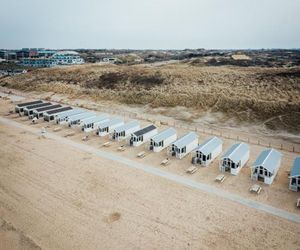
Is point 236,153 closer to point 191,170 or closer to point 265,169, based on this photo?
point 265,169

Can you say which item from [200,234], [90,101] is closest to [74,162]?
[200,234]

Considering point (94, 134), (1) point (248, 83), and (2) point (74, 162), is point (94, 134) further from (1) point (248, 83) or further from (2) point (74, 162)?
(1) point (248, 83)

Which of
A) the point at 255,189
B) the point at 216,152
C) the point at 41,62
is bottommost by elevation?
the point at 255,189

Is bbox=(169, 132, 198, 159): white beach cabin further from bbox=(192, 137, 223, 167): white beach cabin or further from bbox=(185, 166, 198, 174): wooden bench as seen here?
bbox=(185, 166, 198, 174): wooden bench

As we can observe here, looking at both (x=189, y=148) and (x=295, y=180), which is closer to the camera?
(x=295, y=180)

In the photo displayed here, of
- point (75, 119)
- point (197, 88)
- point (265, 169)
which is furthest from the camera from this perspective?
point (197, 88)

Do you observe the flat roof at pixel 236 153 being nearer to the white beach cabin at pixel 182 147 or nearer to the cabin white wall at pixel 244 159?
the cabin white wall at pixel 244 159

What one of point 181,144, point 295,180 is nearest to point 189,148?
point 181,144
